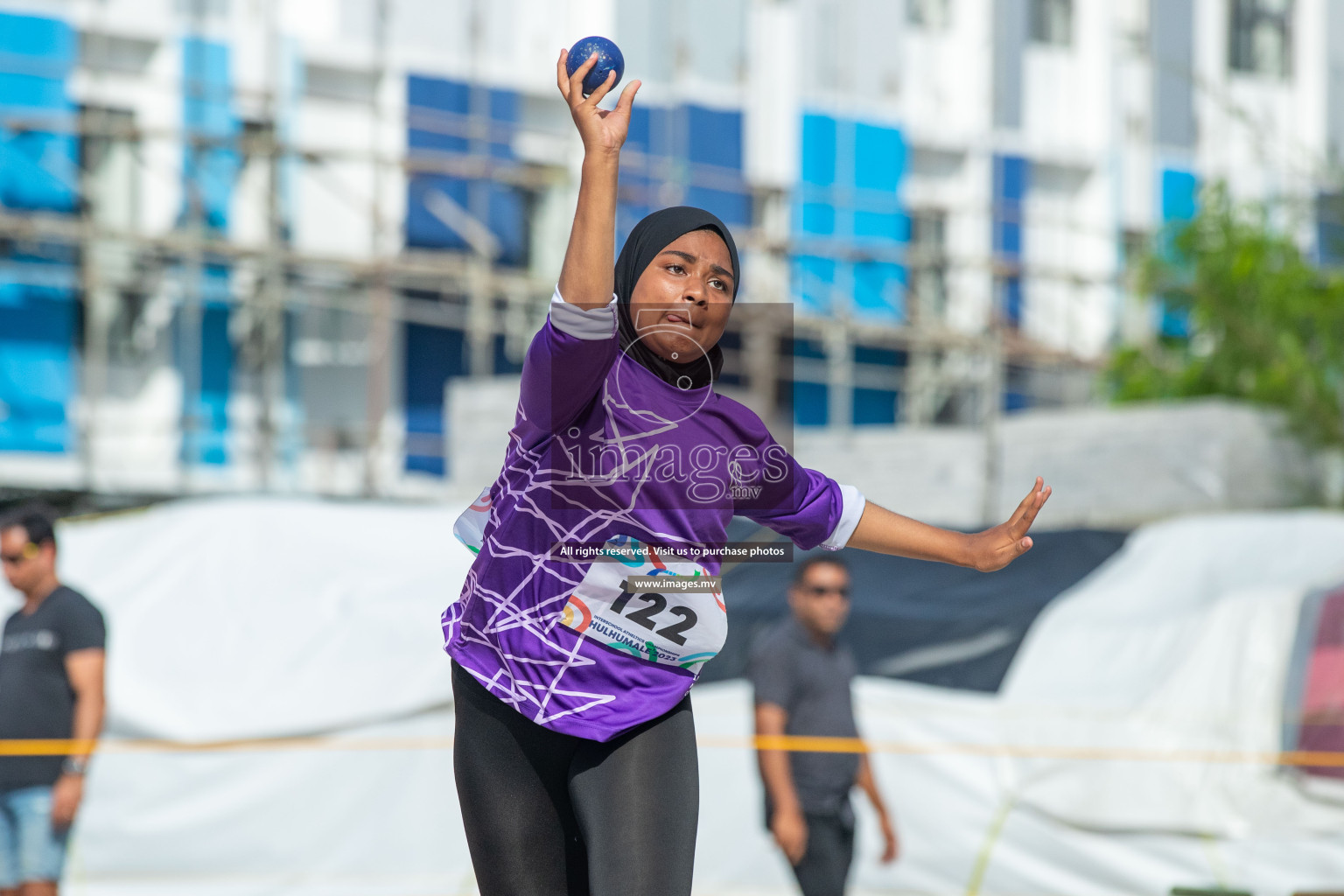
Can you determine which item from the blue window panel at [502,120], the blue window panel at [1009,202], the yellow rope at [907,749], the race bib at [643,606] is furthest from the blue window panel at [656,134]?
the race bib at [643,606]

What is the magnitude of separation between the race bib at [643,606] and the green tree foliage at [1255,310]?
9.84m

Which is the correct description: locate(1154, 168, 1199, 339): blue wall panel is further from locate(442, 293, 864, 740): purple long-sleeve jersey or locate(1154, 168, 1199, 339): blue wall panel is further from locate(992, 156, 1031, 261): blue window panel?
locate(442, 293, 864, 740): purple long-sleeve jersey

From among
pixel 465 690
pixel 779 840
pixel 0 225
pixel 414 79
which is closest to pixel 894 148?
pixel 414 79

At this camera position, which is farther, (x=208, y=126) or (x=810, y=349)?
(x=810, y=349)

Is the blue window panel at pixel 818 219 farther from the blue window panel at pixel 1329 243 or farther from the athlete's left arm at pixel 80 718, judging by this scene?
the athlete's left arm at pixel 80 718

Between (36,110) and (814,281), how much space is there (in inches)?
323

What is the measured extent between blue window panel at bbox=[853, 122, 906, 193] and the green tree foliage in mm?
5271

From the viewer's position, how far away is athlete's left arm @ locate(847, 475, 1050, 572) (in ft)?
7.77

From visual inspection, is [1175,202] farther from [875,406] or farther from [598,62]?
[598,62]

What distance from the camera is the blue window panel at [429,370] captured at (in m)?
16.0

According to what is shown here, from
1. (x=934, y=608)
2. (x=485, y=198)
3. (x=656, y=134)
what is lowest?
(x=934, y=608)

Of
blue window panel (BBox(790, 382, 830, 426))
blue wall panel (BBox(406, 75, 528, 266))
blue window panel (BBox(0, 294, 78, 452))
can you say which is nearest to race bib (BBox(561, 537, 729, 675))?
blue window panel (BBox(0, 294, 78, 452))

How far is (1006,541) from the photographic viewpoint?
2385mm

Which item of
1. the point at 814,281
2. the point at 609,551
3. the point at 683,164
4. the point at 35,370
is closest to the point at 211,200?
the point at 35,370
